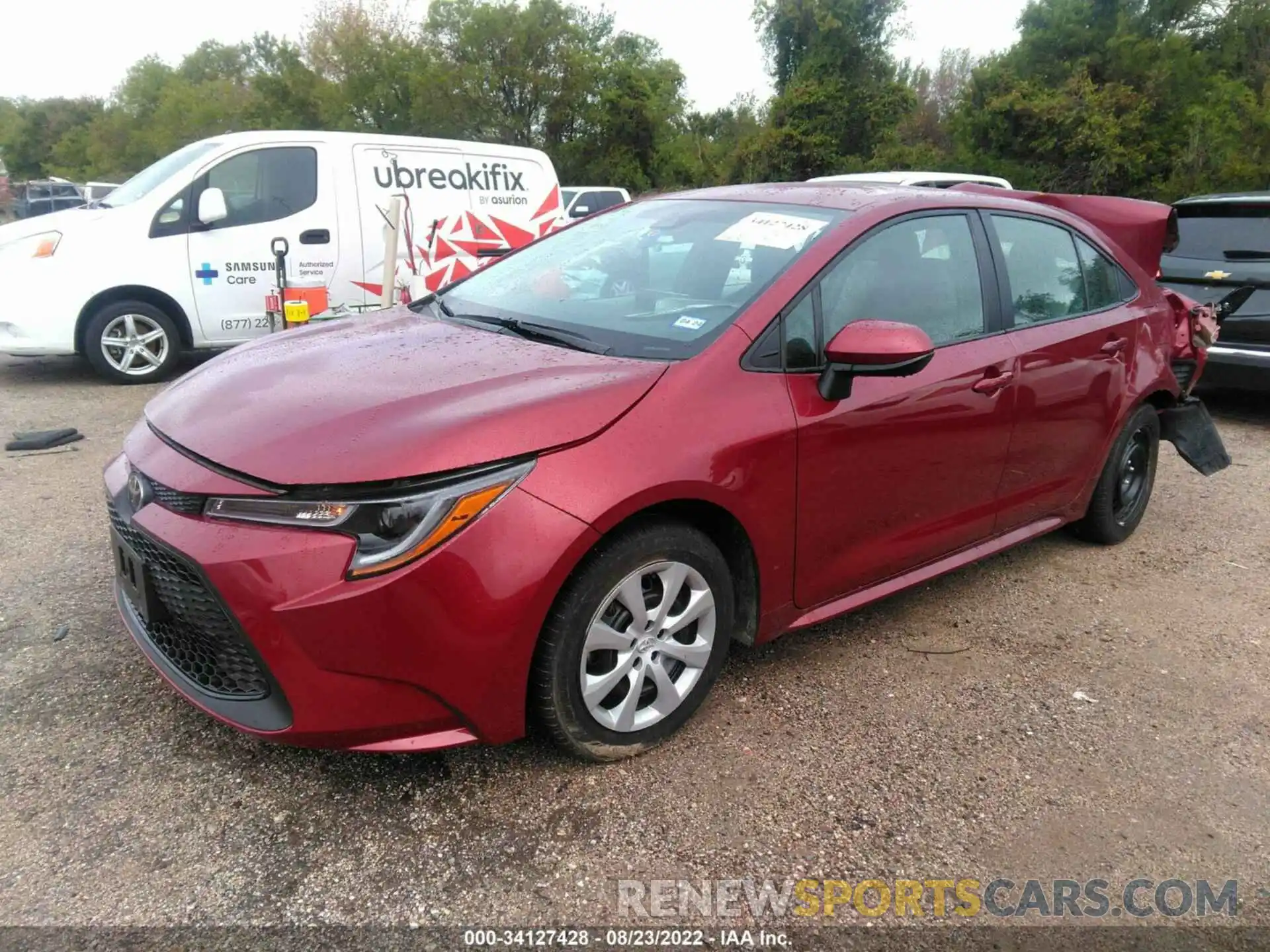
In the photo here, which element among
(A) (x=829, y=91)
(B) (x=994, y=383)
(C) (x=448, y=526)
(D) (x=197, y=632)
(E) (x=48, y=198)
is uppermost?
(A) (x=829, y=91)

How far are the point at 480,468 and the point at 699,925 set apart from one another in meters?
1.16

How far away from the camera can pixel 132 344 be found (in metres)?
7.20

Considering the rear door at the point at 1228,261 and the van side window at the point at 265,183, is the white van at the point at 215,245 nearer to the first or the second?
the van side window at the point at 265,183

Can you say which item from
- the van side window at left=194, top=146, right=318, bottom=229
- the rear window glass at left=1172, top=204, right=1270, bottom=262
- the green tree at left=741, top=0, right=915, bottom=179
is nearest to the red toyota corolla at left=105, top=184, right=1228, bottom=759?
the rear window glass at left=1172, top=204, right=1270, bottom=262

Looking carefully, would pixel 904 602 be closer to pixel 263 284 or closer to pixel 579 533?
pixel 579 533

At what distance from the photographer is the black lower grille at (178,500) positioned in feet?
7.34

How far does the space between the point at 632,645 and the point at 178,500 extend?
122 cm

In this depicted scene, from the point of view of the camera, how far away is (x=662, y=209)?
3.61 m

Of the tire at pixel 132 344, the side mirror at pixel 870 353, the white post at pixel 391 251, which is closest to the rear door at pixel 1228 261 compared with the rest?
the side mirror at pixel 870 353

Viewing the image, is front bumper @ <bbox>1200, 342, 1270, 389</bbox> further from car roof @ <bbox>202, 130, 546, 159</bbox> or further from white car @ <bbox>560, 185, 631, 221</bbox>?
white car @ <bbox>560, 185, 631, 221</bbox>

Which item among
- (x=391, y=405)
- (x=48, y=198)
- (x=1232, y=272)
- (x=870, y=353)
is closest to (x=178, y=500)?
(x=391, y=405)

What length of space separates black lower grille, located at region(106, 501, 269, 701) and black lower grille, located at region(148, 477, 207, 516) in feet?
0.31

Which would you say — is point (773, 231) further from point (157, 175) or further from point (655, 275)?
point (157, 175)

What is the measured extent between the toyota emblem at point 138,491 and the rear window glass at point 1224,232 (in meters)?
6.80
